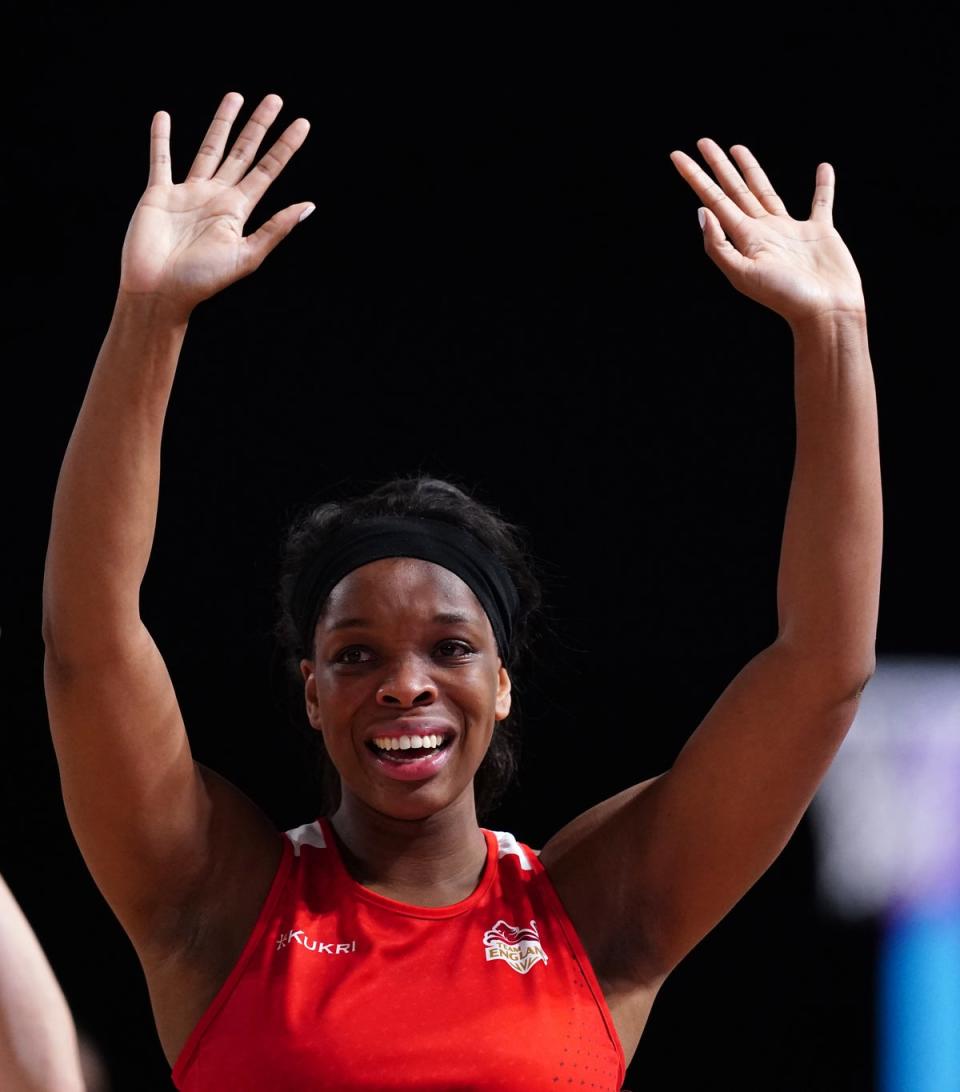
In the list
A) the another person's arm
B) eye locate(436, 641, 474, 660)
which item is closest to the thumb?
eye locate(436, 641, 474, 660)

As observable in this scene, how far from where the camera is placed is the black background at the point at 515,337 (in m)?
2.90

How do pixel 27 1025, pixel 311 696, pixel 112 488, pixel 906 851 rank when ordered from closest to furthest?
pixel 27 1025 < pixel 112 488 < pixel 311 696 < pixel 906 851

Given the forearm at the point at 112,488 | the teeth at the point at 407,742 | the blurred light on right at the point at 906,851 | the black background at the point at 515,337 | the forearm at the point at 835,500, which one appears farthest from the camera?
the black background at the point at 515,337

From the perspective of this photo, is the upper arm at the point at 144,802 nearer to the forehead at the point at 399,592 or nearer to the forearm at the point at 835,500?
the forehead at the point at 399,592

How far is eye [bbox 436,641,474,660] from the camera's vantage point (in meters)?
1.94

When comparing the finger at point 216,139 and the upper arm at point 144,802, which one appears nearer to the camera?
the upper arm at point 144,802

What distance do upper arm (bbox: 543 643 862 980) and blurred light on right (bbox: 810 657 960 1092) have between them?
0.89m

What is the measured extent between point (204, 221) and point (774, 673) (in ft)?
2.56

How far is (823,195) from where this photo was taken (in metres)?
1.96

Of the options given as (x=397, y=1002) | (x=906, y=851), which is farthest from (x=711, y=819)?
(x=906, y=851)

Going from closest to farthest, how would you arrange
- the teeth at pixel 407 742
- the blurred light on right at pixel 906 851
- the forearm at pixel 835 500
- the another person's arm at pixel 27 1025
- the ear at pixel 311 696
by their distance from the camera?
1. the another person's arm at pixel 27 1025
2. the forearm at pixel 835 500
3. the teeth at pixel 407 742
4. the ear at pixel 311 696
5. the blurred light on right at pixel 906 851

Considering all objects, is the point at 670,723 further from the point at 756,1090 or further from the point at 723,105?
the point at 723,105

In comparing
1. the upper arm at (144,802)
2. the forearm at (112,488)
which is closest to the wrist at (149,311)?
the forearm at (112,488)

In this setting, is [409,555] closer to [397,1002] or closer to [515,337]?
[397,1002]
